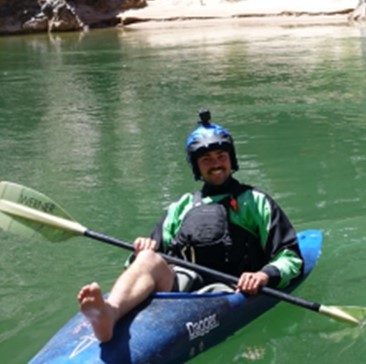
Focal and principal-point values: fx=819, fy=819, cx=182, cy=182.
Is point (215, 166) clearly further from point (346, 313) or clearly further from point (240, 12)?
point (240, 12)

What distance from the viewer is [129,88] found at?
11547 mm

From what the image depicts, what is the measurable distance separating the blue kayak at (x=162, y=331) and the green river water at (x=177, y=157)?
0.11 m

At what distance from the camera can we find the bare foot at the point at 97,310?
9.62 feet

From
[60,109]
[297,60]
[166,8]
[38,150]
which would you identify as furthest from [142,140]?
[166,8]

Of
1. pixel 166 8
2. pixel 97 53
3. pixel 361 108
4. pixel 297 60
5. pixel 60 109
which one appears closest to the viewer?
pixel 361 108

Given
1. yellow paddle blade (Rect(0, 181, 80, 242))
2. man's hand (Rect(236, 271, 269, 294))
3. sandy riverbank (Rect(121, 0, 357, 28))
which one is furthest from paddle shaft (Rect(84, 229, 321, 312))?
sandy riverbank (Rect(121, 0, 357, 28))

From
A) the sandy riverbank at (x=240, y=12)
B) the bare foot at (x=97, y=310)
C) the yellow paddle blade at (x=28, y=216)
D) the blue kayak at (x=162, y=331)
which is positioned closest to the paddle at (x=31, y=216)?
the yellow paddle blade at (x=28, y=216)

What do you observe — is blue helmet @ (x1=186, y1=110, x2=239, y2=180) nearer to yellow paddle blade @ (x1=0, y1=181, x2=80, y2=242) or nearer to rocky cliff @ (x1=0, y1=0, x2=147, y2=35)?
yellow paddle blade @ (x1=0, y1=181, x2=80, y2=242)

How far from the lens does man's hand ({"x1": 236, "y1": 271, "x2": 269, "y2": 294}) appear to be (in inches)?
137

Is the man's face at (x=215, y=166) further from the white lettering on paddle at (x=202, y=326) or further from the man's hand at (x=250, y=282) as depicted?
the white lettering on paddle at (x=202, y=326)

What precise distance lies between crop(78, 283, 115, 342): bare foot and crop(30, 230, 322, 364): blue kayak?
6 cm

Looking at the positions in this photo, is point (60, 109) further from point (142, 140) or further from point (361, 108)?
point (361, 108)

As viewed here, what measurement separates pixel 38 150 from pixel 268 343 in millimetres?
4633

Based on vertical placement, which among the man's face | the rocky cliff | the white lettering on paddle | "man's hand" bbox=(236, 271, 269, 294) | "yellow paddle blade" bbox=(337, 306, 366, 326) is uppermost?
the rocky cliff
